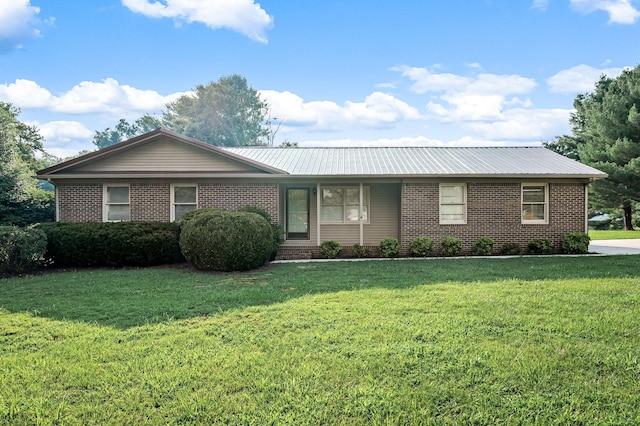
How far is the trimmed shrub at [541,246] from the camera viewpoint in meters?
13.4

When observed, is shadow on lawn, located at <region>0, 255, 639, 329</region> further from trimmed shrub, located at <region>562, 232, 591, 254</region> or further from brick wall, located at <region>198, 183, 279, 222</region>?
Result: brick wall, located at <region>198, 183, 279, 222</region>

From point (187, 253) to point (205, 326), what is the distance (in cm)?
553

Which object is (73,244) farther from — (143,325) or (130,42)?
(130,42)

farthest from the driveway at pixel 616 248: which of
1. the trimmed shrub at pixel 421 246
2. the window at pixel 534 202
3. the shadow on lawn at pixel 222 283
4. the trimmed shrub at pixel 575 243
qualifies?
the trimmed shrub at pixel 421 246

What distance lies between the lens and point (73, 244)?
436 inches

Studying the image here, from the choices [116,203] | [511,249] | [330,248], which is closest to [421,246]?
[330,248]

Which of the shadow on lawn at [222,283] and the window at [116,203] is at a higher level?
the window at [116,203]

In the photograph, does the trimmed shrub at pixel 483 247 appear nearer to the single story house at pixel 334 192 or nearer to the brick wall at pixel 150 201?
the single story house at pixel 334 192

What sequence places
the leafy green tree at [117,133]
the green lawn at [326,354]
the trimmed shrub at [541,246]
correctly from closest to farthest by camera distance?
the green lawn at [326,354]
the trimmed shrub at [541,246]
the leafy green tree at [117,133]

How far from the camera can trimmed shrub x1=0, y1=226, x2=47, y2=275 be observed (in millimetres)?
9828

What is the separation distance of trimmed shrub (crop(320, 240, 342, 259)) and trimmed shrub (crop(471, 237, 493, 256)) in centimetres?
448

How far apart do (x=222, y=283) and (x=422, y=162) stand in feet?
29.9

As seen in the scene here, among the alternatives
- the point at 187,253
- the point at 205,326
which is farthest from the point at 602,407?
the point at 187,253

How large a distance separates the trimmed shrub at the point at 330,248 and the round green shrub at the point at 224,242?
303 centimetres
